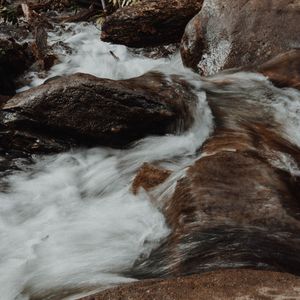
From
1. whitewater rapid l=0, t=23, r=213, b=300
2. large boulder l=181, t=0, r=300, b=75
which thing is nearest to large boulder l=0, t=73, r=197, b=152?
whitewater rapid l=0, t=23, r=213, b=300

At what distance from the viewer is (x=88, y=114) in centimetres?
559

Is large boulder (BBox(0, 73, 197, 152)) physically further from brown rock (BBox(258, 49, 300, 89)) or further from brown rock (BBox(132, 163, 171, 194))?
brown rock (BBox(258, 49, 300, 89))

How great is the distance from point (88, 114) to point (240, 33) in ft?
10.6

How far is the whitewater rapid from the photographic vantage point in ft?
12.1

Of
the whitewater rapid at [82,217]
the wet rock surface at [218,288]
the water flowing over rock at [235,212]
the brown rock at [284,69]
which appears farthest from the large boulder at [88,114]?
the wet rock surface at [218,288]

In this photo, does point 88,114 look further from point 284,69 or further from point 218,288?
point 218,288

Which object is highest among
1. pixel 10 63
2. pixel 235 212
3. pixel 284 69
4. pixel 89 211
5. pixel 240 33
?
pixel 240 33

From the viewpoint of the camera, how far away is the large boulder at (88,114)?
18.2ft

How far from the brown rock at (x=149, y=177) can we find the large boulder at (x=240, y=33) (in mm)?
3141

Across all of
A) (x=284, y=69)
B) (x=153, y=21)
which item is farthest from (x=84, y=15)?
(x=284, y=69)

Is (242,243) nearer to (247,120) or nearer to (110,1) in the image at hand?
(247,120)

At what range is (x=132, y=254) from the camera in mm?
3809

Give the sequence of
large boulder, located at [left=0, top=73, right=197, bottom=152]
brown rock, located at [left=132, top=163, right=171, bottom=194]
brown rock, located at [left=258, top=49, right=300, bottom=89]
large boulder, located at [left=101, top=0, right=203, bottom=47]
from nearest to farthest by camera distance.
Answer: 1. brown rock, located at [left=132, top=163, right=171, bottom=194]
2. large boulder, located at [left=0, top=73, right=197, bottom=152]
3. brown rock, located at [left=258, top=49, right=300, bottom=89]
4. large boulder, located at [left=101, top=0, right=203, bottom=47]

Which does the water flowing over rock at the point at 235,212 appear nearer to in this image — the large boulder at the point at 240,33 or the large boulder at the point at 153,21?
the large boulder at the point at 240,33
